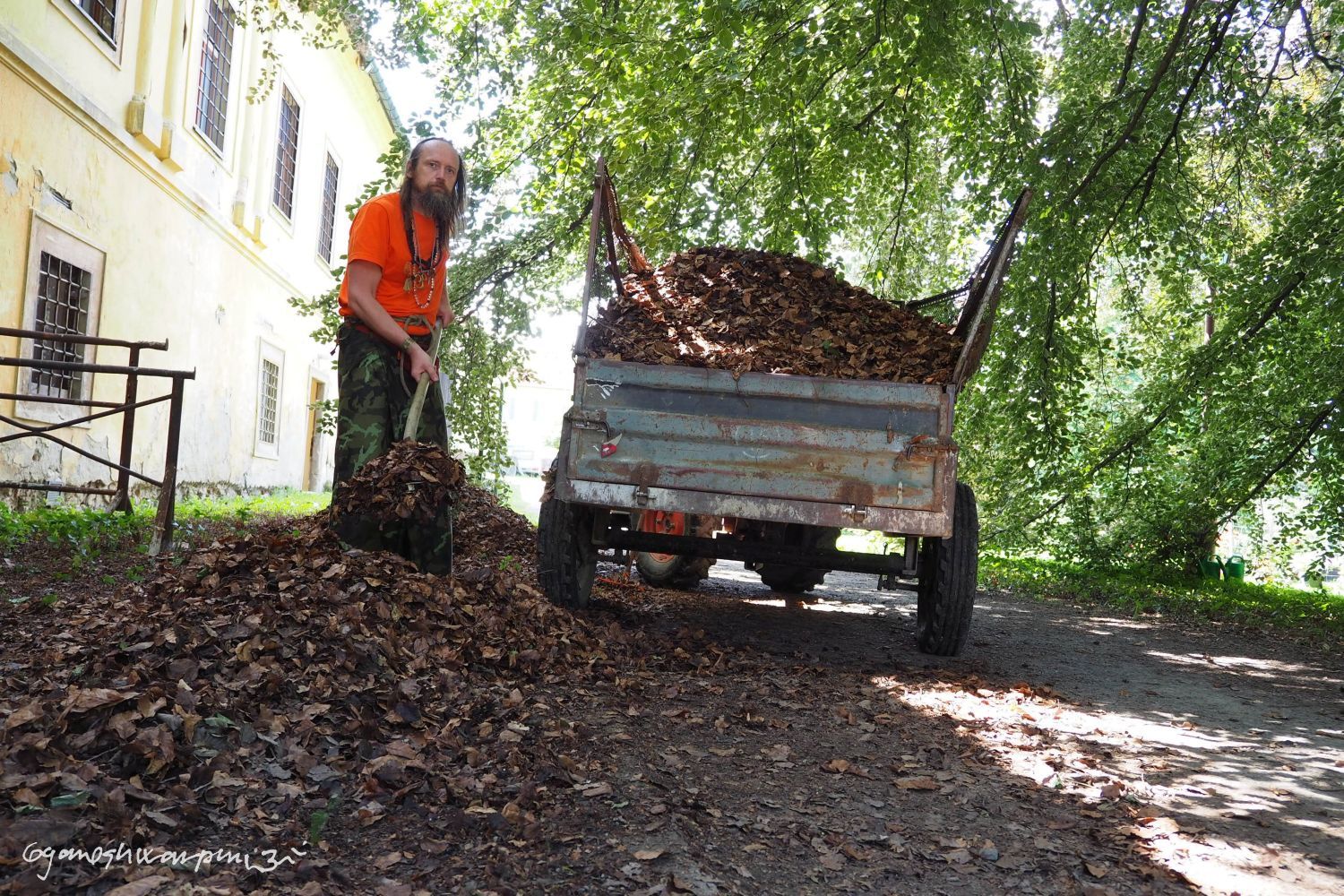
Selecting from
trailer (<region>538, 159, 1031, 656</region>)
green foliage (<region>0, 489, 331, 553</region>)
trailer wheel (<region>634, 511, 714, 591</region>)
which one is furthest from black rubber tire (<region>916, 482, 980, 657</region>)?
green foliage (<region>0, 489, 331, 553</region>)

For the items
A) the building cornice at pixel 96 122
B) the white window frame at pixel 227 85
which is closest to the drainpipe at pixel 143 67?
the building cornice at pixel 96 122

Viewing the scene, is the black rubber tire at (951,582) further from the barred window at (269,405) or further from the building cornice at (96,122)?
the barred window at (269,405)

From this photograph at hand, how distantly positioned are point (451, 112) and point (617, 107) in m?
1.91

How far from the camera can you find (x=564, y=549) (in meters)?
5.50

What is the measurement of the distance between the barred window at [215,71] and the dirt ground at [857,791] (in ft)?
29.5

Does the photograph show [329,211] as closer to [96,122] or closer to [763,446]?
[96,122]

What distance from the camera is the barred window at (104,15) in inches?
382

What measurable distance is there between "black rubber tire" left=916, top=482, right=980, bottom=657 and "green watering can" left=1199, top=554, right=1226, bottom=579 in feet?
28.1

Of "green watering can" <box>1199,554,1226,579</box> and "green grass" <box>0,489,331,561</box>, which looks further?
"green watering can" <box>1199,554,1226,579</box>

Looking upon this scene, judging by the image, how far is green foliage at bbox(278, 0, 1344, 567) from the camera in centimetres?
789

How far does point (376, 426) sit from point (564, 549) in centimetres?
145

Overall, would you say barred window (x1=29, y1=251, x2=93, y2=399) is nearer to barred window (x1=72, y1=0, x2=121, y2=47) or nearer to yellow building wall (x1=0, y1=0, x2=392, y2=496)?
yellow building wall (x1=0, y1=0, x2=392, y2=496)

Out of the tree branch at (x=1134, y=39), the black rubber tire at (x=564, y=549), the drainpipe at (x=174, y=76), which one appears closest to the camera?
the black rubber tire at (x=564, y=549)

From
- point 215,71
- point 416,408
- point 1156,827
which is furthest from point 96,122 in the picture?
point 1156,827
